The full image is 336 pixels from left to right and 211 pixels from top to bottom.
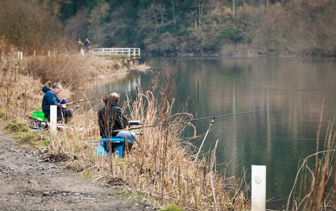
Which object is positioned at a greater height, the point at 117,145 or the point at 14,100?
the point at 14,100

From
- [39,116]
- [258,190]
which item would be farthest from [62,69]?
[258,190]

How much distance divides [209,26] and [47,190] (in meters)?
66.3

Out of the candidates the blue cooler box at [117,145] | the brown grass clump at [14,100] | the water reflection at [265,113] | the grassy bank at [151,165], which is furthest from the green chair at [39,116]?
the blue cooler box at [117,145]

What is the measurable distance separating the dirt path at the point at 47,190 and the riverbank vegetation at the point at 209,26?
43.5 meters

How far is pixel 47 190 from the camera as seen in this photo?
6.30 m

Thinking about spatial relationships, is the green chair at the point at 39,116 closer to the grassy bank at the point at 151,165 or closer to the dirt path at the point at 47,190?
the grassy bank at the point at 151,165

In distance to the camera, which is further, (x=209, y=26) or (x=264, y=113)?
(x=209, y=26)

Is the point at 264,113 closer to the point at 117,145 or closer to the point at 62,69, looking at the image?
the point at 62,69

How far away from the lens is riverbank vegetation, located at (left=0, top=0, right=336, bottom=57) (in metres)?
56.8

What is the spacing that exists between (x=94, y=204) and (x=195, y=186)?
1299mm

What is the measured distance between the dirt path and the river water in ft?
5.54

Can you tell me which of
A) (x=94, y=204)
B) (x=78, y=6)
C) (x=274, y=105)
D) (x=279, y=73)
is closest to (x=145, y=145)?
(x=94, y=204)

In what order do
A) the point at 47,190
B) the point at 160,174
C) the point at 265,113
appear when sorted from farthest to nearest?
the point at 265,113 < the point at 160,174 < the point at 47,190

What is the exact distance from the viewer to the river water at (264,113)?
455 inches
